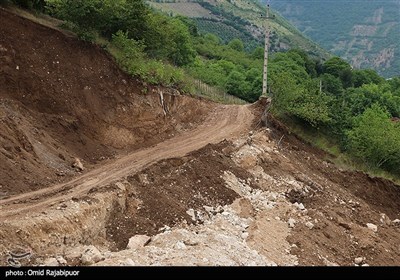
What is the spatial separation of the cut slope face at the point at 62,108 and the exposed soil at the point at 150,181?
0.07 meters

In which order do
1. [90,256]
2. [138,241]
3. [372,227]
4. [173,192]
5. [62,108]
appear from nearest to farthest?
1. [90,256]
2. [138,241]
3. [173,192]
4. [372,227]
5. [62,108]

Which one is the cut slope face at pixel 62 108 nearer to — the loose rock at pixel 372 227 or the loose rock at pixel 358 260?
the loose rock at pixel 372 227

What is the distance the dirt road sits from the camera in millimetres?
16203

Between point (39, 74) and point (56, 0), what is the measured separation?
640 centimetres

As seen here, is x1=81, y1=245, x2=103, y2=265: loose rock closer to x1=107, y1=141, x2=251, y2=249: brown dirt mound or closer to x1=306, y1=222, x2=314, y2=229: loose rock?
x1=107, y1=141, x2=251, y2=249: brown dirt mound

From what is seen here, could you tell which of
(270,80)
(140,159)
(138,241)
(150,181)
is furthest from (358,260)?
(270,80)

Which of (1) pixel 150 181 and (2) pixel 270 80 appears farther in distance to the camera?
(2) pixel 270 80

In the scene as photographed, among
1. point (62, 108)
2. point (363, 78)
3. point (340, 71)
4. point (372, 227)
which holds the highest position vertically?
point (62, 108)

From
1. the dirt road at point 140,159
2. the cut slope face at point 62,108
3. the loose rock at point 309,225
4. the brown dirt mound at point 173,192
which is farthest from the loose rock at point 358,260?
the cut slope face at point 62,108

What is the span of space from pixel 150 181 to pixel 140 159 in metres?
3.46

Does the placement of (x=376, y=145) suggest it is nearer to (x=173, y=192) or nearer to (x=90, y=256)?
(x=173, y=192)

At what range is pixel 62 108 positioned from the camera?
24516mm

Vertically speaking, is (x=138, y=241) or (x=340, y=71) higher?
(x=138, y=241)
